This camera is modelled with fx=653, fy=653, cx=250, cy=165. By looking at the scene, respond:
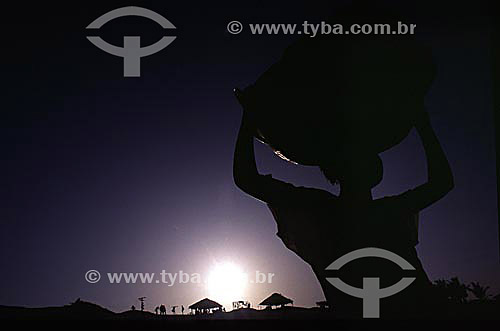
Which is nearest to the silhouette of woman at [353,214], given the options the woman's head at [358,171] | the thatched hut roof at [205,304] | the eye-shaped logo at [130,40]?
the woman's head at [358,171]

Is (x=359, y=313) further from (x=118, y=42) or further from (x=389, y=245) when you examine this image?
(x=118, y=42)

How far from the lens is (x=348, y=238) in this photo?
4.32m

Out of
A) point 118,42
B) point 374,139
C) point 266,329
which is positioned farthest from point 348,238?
point 118,42

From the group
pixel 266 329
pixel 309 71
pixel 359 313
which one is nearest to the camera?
pixel 266 329

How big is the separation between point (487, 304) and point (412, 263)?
1.95 ft

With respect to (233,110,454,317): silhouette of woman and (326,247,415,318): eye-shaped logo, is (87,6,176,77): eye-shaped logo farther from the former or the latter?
(326,247,415,318): eye-shaped logo

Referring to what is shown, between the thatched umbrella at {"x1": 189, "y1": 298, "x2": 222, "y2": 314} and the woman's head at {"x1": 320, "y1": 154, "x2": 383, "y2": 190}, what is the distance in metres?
1.19

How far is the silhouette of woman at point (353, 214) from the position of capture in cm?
416

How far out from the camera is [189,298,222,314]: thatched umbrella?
438 cm

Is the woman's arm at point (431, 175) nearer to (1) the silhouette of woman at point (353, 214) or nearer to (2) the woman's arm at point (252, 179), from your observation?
(1) the silhouette of woman at point (353, 214)

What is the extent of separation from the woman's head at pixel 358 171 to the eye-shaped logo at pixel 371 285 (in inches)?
18.8

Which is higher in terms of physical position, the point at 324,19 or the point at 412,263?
the point at 324,19

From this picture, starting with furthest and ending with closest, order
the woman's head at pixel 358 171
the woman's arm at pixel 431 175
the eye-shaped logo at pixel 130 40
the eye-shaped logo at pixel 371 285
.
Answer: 1. the eye-shaped logo at pixel 130 40
2. the woman's head at pixel 358 171
3. the woman's arm at pixel 431 175
4. the eye-shaped logo at pixel 371 285

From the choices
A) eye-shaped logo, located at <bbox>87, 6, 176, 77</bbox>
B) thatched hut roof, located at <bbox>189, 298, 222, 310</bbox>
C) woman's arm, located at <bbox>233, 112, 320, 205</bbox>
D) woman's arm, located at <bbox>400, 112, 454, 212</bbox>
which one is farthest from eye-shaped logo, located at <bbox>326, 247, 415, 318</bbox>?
eye-shaped logo, located at <bbox>87, 6, 176, 77</bbox>
